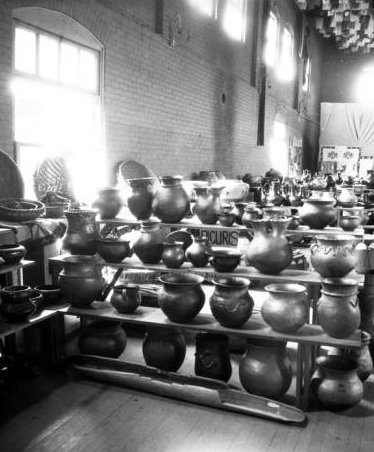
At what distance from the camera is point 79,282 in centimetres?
360

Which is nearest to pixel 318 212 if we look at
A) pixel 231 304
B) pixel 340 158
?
pixel 231 304

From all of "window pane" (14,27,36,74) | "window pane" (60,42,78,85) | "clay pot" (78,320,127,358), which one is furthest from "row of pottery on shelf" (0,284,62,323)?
"window pane" (60,42,78,85)

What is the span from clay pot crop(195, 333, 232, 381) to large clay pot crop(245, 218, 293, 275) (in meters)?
0.57

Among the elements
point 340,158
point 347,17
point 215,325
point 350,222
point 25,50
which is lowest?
point 215,325

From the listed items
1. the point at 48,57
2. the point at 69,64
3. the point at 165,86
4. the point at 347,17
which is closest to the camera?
the point at 48,57

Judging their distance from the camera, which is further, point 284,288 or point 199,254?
point 199,254

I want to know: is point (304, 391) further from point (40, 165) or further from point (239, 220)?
point (40, 165)

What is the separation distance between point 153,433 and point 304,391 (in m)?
0.94

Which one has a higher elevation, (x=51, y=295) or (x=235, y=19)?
(x=235, y=19)

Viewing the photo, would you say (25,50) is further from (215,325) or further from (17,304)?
(215,325)

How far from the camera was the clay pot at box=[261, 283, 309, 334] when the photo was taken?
3.06m

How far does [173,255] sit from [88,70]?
331 centimetres

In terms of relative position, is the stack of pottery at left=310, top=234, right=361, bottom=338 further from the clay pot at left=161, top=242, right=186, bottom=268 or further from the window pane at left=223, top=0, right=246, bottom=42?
the window pane at left=223, top=0, right=246, bottom=42

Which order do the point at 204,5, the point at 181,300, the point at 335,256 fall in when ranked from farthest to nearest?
the point at 204,5 → the point at 181,300 → the point at 335,256
